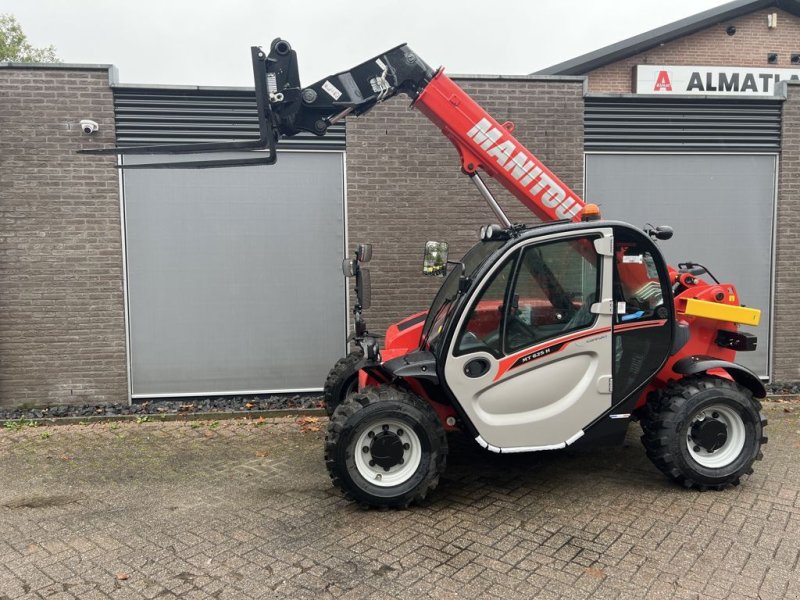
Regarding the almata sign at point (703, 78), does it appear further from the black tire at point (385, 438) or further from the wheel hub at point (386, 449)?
the wheel hub at point (386, 449)

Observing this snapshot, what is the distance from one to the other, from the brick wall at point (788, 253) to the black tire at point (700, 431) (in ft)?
13.1

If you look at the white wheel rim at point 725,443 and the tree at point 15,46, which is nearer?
the white wheel rim at point 725,443

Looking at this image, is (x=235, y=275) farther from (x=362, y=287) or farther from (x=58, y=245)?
(x=362, y=287)

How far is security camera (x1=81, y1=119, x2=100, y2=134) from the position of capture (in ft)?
22.2

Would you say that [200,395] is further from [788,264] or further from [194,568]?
[788,264]

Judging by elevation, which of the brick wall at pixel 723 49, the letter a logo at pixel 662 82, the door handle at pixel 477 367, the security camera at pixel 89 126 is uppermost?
the brick wall at pixel 723 49

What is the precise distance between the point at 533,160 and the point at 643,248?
1179mm

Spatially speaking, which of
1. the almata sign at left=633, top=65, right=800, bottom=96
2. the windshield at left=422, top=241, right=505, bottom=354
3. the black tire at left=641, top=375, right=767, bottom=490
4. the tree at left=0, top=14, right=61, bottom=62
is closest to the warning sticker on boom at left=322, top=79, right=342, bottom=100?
the windshield at left=422, top=241, right=505, bottom=354

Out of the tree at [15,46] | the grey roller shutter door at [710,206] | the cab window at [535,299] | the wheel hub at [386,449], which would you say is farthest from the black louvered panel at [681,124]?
the tree at [15,46]

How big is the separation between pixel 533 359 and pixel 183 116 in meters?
5.10

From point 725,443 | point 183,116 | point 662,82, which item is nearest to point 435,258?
point 725,443

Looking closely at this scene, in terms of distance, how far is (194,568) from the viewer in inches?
137

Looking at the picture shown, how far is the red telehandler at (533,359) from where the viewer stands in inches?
163

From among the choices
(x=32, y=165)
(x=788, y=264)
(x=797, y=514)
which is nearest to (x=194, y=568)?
(x=797, y=514)
